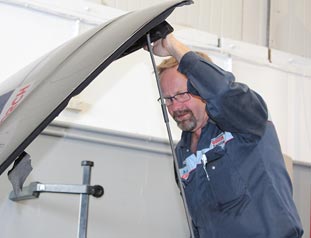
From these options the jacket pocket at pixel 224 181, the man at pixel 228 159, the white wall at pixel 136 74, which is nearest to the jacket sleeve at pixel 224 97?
the man at pixel 228 159

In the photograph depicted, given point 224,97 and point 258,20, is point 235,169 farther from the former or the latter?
point 258,20

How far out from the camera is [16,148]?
0.69 m

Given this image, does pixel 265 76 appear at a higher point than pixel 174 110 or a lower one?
higher

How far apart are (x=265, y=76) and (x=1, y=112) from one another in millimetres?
2460

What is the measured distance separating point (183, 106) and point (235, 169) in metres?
0.30

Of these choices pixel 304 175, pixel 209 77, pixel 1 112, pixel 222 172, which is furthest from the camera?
pixel 304 175

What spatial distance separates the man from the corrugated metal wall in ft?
4.78

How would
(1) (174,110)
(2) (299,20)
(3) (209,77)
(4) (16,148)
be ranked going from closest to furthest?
1. (4) (16,148)
2. (3) (209,77)
3. (1) (174,110)
4. (2) (299,20)

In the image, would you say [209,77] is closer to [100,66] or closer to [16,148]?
[100,66]

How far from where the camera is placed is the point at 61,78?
0.80 m

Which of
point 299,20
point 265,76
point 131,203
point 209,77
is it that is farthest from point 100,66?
point 299,20

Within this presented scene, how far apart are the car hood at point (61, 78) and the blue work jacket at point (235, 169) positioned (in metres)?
0.39

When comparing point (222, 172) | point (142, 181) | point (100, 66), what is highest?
point (100, 66)

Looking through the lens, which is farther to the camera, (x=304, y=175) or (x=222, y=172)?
(x=304, y=175)
